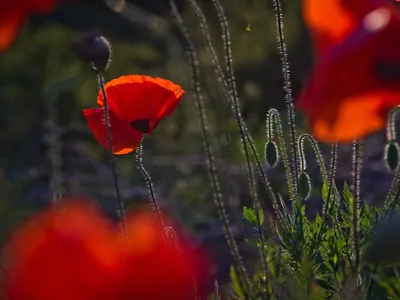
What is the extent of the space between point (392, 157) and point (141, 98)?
0.35 metres

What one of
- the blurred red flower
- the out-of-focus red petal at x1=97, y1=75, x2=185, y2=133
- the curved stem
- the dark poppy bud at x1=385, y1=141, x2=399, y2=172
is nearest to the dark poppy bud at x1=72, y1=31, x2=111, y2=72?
the out-of-focus red petal at x1=97, y1=75, x2=185, y2=133

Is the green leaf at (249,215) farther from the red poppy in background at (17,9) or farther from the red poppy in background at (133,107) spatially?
the red poppy in background at (17,9)

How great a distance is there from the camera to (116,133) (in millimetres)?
1182

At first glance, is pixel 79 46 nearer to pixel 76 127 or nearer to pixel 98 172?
pixel 98 172

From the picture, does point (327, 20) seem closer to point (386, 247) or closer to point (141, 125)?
point (386, 247)

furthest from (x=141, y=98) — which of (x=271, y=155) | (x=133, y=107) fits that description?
(x=271, y=155)

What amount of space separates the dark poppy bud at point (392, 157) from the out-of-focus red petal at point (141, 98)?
307 mm

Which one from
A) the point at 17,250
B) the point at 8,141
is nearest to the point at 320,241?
the point at 17,250

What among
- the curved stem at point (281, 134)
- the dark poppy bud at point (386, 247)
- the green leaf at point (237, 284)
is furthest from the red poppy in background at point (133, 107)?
the dark poppy bud at point (386, 247)

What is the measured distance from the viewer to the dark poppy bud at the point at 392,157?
1005 mm

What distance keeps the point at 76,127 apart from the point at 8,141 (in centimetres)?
33

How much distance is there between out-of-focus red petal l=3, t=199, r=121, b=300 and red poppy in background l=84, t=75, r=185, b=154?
0.62 metres

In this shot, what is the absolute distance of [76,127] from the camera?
317 cm

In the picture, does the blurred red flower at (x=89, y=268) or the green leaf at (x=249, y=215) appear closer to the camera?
the blurred red flower at (x=89, y=268)
